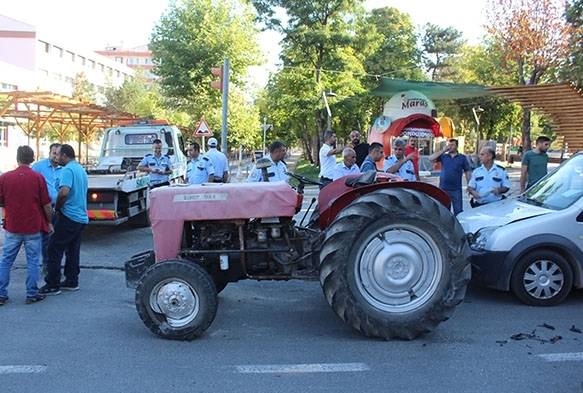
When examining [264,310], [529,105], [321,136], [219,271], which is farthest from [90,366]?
[321,136]

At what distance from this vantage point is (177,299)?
15.0 ft

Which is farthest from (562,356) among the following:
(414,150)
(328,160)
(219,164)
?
(219,164)

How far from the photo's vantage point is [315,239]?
16.0 feet

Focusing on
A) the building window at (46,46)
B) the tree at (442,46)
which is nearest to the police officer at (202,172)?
the tree at (442,46)

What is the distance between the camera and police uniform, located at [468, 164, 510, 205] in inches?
295

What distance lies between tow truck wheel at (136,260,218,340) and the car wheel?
10.7 feet

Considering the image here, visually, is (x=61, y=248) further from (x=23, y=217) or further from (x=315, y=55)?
(x=315, y=55)

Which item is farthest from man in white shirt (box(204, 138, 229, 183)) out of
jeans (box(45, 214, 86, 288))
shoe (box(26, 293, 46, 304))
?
shoe (box(26, 293, 46, 304))

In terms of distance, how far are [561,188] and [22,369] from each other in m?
5.91

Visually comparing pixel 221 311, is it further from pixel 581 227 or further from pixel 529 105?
pixel 529 105

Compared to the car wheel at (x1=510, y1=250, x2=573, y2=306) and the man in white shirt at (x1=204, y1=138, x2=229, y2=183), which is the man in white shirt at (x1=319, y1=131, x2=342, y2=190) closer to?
the man in white shirt at (x1=204, y1=138, x2=229, y2=183)

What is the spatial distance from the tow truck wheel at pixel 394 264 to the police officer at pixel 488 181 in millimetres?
3245

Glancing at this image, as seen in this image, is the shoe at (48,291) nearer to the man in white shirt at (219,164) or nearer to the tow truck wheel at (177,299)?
the tow truck wheel at (177,299)

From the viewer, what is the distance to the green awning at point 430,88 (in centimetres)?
2541
